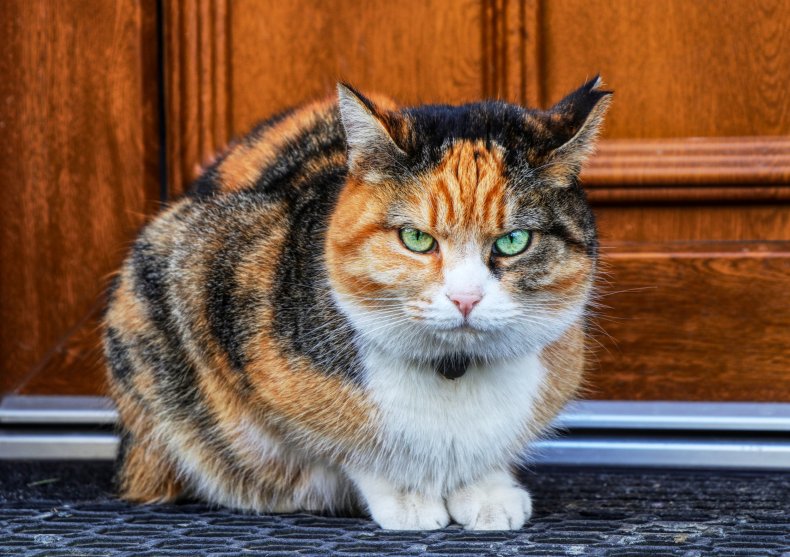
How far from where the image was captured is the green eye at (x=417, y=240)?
176 cm

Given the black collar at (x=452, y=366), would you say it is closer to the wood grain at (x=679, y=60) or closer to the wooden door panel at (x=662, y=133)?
the wooden door panel at (x=662, y=133)

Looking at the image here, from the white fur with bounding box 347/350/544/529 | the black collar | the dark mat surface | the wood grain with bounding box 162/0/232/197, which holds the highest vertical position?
the wood grain with bounding box 162/0/232/197

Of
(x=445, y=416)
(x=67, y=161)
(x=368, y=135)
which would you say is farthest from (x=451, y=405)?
(x=67, y=161)

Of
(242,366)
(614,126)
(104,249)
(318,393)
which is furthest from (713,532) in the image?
(104,249)

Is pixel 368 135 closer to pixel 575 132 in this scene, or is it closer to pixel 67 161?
pixel 575 132

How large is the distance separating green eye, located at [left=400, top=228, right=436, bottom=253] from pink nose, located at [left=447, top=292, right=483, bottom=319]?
0.11m

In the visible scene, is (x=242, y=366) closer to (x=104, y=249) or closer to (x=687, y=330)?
(x=104, y=249)

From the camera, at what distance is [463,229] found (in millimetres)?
1729

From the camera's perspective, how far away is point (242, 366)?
2.01m

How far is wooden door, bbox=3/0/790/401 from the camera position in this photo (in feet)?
8.13

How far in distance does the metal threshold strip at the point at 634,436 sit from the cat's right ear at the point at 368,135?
2.62ft

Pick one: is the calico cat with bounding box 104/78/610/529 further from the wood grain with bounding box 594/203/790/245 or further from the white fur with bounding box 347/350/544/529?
the wood grain with bounding box 594/203/790/245

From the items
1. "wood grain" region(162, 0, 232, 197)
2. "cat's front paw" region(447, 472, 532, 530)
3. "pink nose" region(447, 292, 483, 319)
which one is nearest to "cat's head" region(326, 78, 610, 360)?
"pink nose" region(447, 292, 483, 319)

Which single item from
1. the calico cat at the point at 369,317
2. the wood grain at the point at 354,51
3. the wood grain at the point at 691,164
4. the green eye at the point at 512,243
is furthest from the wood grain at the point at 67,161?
the green eye at the point at 512,243
